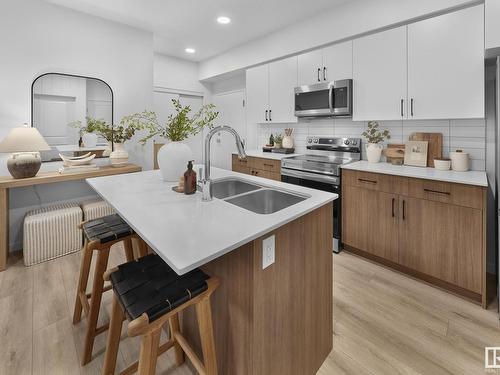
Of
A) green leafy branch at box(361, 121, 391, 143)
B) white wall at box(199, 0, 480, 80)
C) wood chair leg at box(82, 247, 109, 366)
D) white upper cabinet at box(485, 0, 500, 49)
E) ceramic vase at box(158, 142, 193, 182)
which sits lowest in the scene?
wood chair leg at box(82, 247, 109, 366)

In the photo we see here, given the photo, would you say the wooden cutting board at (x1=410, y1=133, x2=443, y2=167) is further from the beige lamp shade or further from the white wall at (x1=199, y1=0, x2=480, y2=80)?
the beige lamp shade

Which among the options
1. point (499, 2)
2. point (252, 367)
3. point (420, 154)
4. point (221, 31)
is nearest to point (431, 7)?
point (499, 2)

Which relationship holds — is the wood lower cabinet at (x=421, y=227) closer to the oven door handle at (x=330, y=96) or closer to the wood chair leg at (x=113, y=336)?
the oven door handle at (x=330, y=96)

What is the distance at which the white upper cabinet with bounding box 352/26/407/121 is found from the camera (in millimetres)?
2727

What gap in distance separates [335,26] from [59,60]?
3.23 meters

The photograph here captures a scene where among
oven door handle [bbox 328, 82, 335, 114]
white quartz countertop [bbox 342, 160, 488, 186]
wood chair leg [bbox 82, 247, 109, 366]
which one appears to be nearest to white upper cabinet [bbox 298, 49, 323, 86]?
oven door handle [bbox 328, 82, 335, 114]

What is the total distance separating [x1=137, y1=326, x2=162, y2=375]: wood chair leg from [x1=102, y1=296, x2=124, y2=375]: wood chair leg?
348 millimetres

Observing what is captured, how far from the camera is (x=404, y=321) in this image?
1.95 metres

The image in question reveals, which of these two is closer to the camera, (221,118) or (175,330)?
(175,330)

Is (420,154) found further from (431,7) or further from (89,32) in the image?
(89,32)

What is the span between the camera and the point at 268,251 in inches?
45.8

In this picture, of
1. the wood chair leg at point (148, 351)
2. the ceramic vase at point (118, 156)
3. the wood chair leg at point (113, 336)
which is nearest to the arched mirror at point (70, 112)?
the ceramic vase at point (118, 156)

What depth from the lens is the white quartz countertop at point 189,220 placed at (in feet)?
3.09

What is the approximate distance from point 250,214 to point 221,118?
479cm
